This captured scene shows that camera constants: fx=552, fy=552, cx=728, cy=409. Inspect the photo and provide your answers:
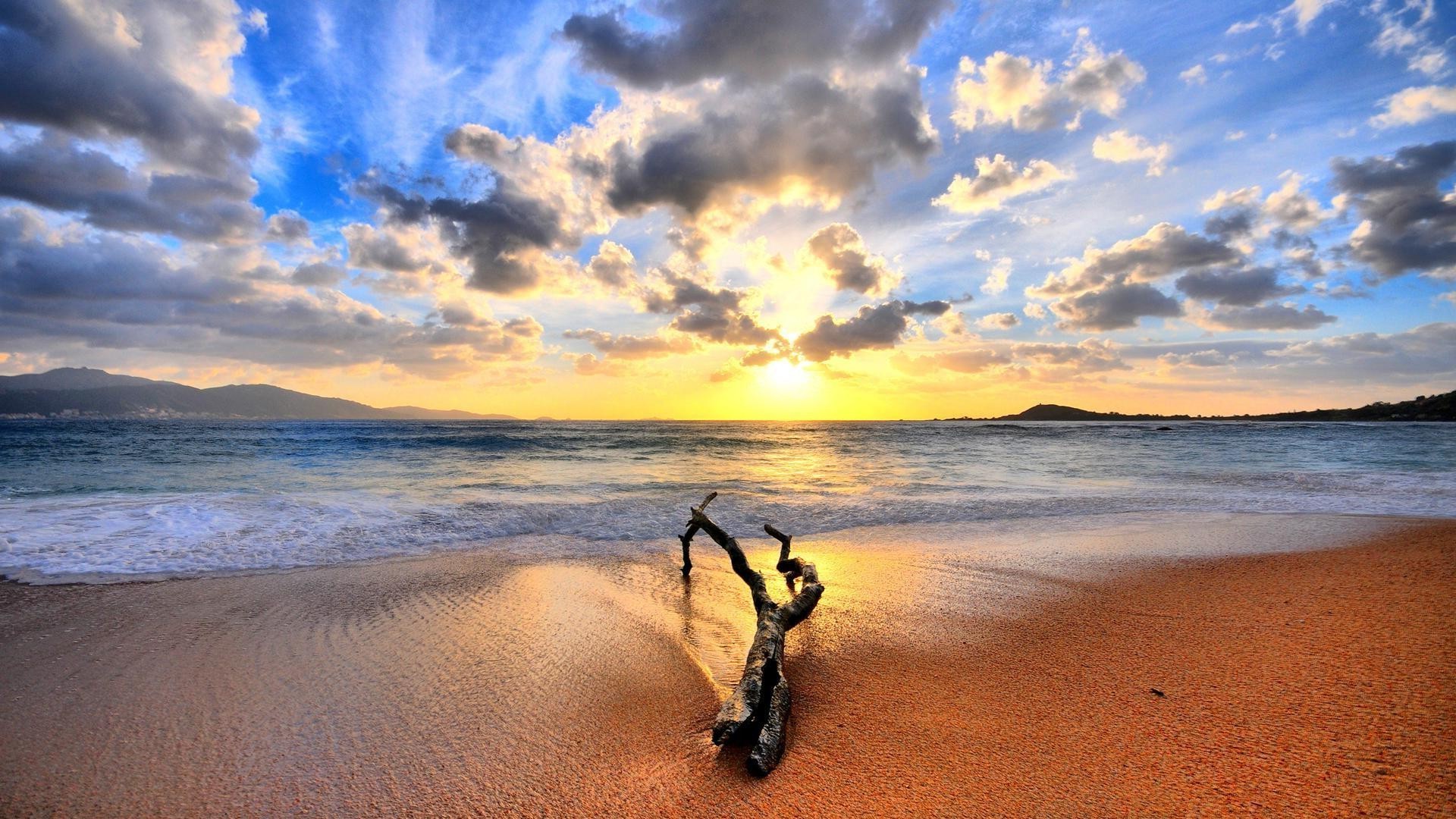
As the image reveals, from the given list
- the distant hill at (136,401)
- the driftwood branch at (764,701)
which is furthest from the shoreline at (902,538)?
the distant hill at (136,401)

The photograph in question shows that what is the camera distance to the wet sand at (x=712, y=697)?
284 cm

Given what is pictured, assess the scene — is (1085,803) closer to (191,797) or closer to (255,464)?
(191,797)

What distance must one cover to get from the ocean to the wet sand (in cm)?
247

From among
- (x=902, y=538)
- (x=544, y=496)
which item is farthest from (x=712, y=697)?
(x=544, y=496)

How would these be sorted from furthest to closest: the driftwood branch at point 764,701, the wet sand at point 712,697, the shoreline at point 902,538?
the shoreline at point 902,538 < the driftwood branch at point 764,701 < the wet sand at point 712,697

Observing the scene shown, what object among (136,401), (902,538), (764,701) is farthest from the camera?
(136,401)

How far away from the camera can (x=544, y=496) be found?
47.7 ft

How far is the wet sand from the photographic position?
2842 millimetres

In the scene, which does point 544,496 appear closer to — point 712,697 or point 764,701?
point 712,697

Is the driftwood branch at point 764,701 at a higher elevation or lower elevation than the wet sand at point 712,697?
→ higher

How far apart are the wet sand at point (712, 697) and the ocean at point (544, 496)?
247 centimetres

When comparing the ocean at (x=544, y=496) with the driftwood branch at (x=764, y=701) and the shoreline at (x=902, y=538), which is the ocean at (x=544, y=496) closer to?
the shoreline at (x=902, y=538)

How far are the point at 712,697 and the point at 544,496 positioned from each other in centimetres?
1159

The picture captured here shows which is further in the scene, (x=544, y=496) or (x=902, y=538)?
(x=544, y=496)
